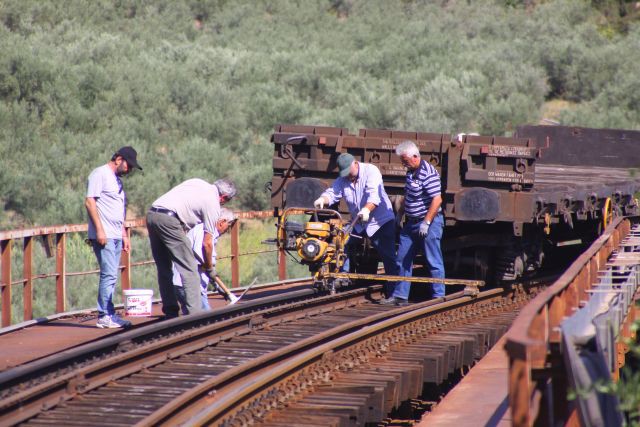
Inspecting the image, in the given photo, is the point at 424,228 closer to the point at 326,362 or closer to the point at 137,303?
the point at 137,303

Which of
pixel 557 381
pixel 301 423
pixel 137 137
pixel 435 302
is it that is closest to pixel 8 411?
pixel 301 423

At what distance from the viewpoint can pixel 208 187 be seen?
36.0ft

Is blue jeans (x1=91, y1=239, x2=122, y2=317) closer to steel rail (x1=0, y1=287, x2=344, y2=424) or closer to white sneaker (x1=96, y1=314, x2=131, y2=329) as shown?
white sneaker (x1=96, y1=314, x2=131, y2=329)

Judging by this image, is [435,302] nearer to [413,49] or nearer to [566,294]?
[566,294]

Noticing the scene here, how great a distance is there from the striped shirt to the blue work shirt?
0.31m

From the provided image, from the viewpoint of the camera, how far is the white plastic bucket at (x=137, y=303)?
12.2 metres

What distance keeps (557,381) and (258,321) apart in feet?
16.1

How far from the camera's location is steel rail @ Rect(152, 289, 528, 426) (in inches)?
275

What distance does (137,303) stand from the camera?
12.3m

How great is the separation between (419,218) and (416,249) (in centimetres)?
46

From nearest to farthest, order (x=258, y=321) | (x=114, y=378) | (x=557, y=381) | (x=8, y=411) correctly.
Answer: (x=557, y=381) → (x=8, y=411) → (x=114, y=378) → (x=258, y=321)

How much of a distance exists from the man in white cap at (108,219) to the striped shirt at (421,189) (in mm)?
3383

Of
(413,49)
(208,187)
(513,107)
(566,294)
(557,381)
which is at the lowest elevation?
(557,381)

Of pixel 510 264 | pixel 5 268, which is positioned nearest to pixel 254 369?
pixel 5 268
